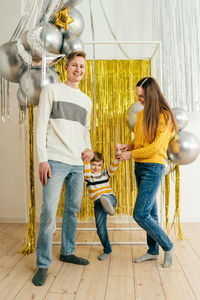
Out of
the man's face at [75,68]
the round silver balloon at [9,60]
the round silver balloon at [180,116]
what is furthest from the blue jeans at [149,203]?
the round silver balloon at [9,60]

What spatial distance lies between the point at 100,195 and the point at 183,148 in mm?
775

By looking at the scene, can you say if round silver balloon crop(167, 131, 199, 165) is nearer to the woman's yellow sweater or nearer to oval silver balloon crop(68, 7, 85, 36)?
the woman's yellow sweater

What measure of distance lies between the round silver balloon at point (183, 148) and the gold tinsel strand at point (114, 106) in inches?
27.4

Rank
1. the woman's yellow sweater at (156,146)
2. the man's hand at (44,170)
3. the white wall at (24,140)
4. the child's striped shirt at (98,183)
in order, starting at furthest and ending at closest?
the white wall at (24,140) < the child's striped shirt at (98,183) < the woman's yellow sweater at (156,146) < the man's hand at (44,170)

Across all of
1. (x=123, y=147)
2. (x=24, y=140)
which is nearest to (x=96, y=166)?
(x=123, y=147)

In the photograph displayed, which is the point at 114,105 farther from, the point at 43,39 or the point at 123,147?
the point at 43,39

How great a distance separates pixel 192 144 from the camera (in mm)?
2393

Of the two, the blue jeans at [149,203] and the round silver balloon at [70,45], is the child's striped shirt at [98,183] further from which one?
the round silver balloon at [70,45]

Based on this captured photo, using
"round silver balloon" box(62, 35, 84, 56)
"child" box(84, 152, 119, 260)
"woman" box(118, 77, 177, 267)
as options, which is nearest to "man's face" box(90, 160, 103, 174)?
"child" box(84, 152, 119, 260)

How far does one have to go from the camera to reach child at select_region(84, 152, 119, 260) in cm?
216

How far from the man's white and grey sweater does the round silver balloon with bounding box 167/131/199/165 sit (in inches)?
32.7

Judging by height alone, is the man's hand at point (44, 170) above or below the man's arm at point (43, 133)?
below

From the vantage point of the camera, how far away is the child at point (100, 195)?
216cm

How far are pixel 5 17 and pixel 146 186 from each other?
8.28ft
